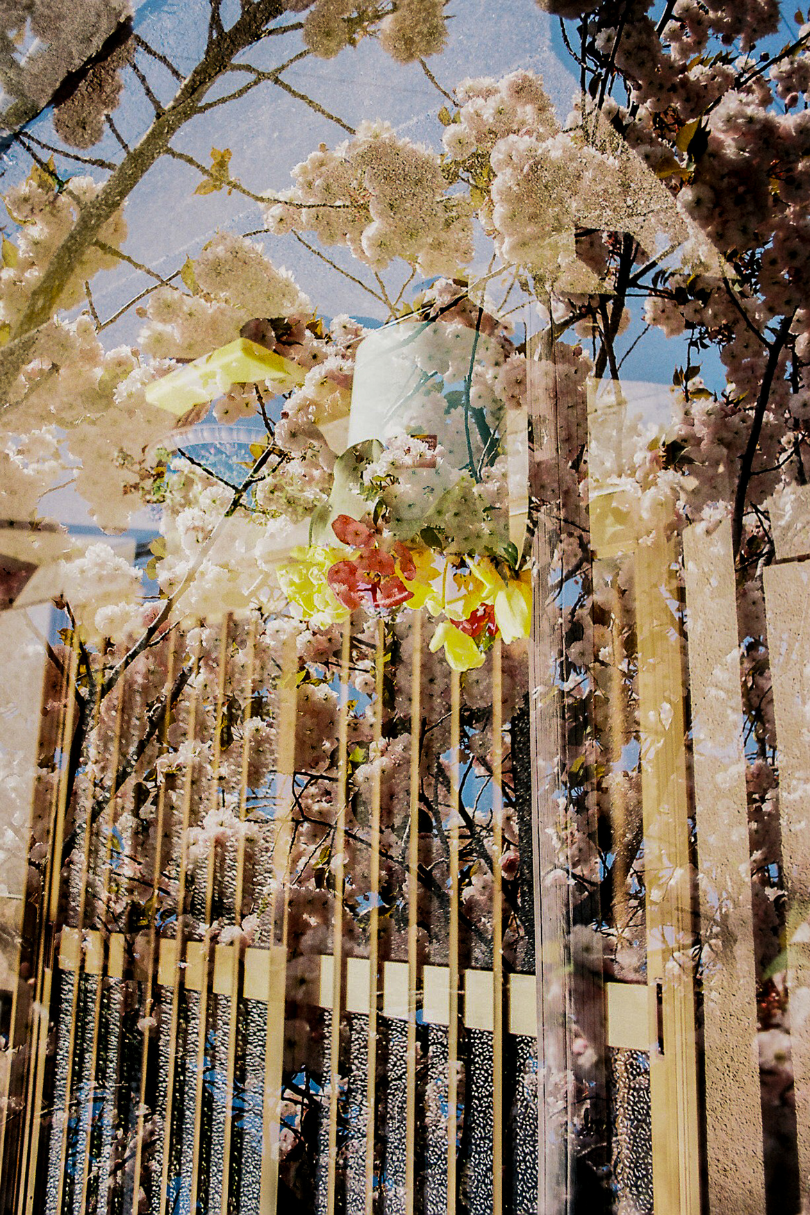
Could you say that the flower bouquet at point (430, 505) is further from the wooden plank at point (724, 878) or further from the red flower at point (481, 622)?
the wooden plank at point (724, 878)

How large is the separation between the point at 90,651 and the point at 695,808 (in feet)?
2.48

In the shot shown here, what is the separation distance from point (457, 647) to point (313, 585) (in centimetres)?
19

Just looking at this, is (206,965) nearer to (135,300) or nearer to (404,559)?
(404,559)

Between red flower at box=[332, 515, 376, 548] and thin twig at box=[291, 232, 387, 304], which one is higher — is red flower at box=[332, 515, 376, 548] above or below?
below

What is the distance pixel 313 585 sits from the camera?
0.90m

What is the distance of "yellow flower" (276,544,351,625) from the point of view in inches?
35.0

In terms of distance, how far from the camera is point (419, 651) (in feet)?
2.78

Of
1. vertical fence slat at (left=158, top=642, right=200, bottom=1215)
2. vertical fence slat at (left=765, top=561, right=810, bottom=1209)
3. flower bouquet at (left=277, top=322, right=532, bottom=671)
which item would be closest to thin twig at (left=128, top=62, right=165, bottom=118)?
flower bouquet at (left=277, top=322, right=532, bottom=671)

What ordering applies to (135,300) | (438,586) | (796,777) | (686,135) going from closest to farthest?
(796,777) → (686,135) → (438,586) → (135,300)

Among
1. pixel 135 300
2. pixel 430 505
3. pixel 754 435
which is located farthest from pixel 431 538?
pixel 135 300

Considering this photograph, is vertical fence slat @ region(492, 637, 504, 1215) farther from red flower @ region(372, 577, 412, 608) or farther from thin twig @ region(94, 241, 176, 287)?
thin twig @ region(94, 241, 176, 287)

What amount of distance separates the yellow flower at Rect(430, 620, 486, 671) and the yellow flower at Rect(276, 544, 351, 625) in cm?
11

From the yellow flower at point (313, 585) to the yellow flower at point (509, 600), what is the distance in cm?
16

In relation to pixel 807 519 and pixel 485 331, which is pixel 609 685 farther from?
pixel 485 331
